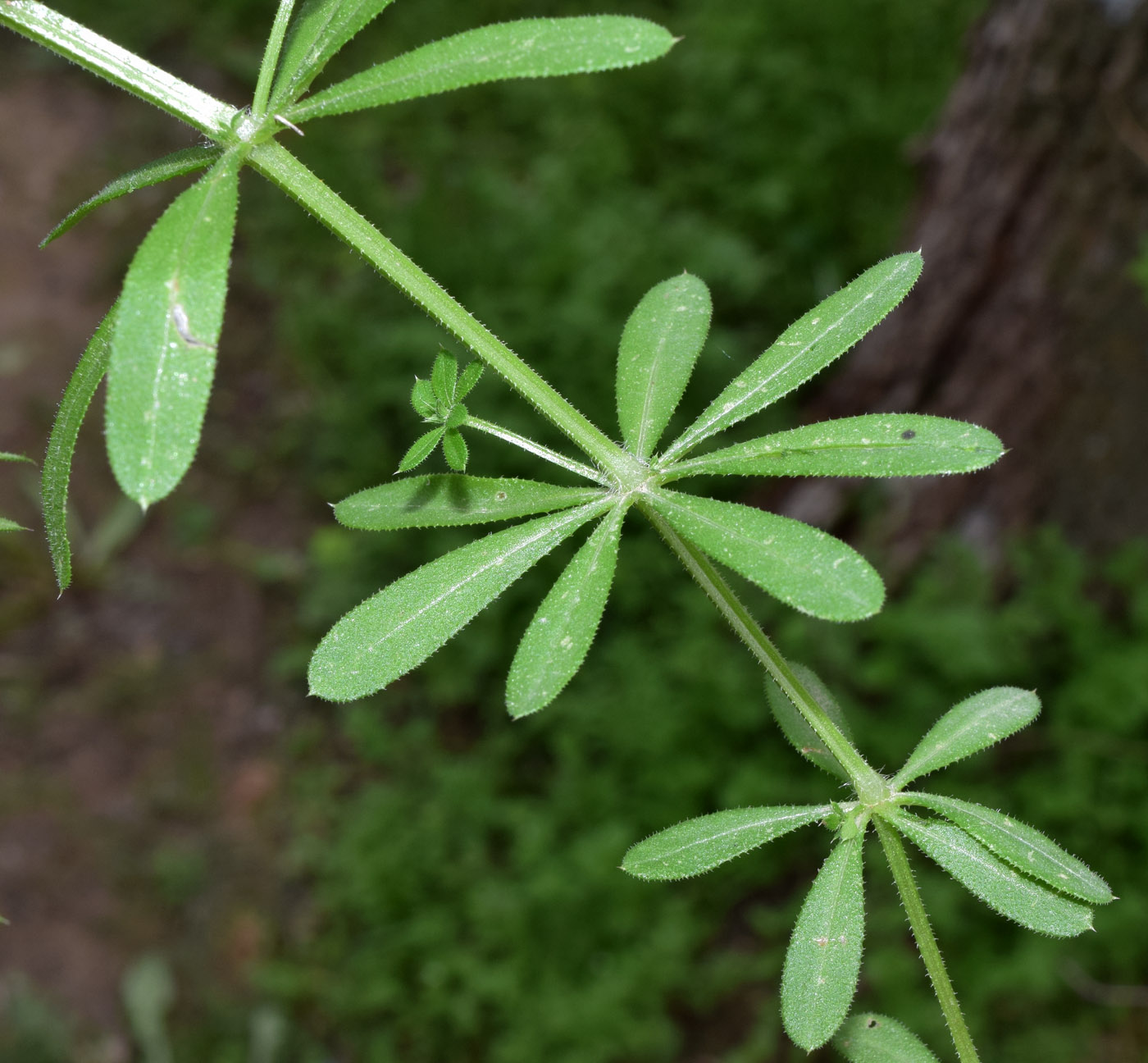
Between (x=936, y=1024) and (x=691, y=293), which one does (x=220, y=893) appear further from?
(x=691, y=293)

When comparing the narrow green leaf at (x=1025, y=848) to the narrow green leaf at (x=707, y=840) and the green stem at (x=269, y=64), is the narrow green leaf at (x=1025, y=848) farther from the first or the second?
the green stem at (x=269, y=64)

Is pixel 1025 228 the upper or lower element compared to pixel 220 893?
lower

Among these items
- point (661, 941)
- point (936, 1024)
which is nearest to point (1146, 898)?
point (936, 1024)

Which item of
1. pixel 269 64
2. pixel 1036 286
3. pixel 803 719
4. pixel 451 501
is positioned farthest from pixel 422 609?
pixel 1036 286

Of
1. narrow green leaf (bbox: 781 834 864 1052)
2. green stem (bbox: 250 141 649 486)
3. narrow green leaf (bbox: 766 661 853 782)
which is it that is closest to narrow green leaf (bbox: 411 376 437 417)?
green stem (bbox: 250 141 649 486)

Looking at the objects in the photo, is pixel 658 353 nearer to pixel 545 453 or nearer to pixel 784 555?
pixel 545 453

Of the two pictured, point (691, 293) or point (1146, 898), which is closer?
point (691, 293)
